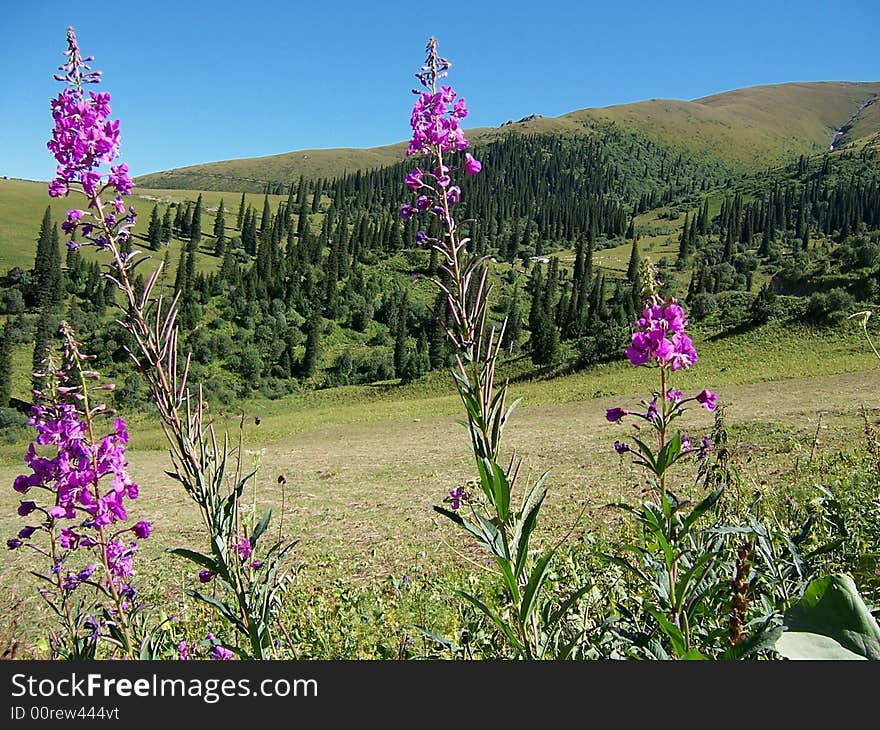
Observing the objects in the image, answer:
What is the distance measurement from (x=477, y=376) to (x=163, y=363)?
146 cm

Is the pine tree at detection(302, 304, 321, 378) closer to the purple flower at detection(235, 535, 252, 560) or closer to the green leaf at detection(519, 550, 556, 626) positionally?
the purple flower at detection(235, 535, 252, 560)

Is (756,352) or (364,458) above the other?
(756,352)

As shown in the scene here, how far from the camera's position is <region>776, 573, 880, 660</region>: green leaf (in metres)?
0.92

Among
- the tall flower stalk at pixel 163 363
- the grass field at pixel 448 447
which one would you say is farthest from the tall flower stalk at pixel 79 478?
the grass field at pixel 448 447

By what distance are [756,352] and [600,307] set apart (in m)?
40.1

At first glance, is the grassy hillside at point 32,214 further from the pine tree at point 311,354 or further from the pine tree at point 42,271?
the pine tree at point 311,354

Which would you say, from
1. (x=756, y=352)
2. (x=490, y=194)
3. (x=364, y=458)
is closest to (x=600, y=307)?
(x=756, y=352)

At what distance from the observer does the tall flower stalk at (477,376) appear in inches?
90.4

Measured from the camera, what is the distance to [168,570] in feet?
34.1

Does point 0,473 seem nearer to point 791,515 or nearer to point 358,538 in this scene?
point 358,538

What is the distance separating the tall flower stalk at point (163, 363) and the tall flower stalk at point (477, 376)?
1.02 meters

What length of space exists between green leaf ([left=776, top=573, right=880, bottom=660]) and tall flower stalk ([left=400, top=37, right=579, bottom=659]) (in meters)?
1.15

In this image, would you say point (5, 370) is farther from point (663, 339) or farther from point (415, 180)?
point (663, 339)

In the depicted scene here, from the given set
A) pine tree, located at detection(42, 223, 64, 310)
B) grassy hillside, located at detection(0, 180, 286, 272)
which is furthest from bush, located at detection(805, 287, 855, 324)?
pine tree, located at detection(42, 223, 64, 310)
